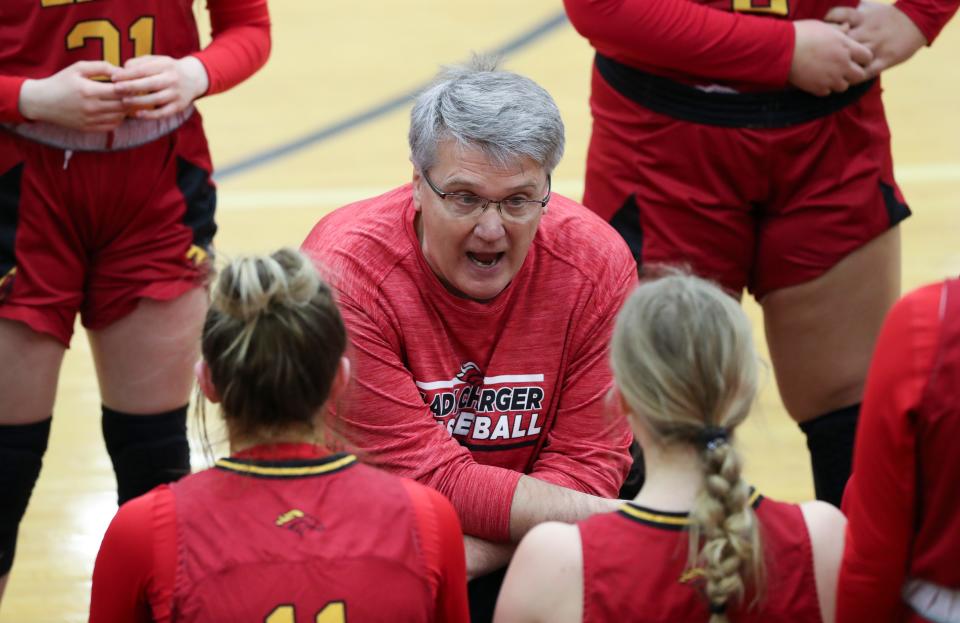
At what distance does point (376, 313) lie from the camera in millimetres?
2109

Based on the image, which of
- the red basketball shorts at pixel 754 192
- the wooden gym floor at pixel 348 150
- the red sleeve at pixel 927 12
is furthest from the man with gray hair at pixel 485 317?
the wooden gym floor at pixel 348 150

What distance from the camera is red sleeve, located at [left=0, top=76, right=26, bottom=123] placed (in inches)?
87.4

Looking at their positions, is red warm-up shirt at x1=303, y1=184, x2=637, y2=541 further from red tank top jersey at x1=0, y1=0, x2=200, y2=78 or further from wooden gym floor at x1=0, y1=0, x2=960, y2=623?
wooden gym floor at x1=0, y1=0, x2=960, y2=623

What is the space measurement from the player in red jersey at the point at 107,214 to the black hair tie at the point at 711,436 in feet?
3.96

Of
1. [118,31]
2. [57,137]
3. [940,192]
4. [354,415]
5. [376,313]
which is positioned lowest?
[940,192]

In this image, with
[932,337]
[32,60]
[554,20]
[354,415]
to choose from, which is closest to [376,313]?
[354,415]

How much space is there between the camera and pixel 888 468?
58.1 inches

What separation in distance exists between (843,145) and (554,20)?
3.72m

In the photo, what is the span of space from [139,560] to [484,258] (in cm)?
76

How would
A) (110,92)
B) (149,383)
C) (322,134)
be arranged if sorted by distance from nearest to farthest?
(110,92) < (149,383) < (322,134)

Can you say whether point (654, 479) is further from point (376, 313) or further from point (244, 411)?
point (376, 313)

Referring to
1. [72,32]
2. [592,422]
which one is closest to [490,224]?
[592,422]

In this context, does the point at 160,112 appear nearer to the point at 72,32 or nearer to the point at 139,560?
the point at 72,32

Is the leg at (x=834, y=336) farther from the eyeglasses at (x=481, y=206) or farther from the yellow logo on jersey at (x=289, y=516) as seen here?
the yellow logo on jersey at (x=289, y=516)
